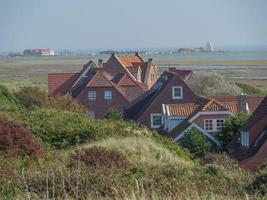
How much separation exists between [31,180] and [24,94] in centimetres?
4230

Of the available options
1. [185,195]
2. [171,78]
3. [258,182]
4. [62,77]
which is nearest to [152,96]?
[171,78]

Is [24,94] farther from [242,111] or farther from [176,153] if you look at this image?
[176,153]

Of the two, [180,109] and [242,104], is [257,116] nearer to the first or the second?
[242,104]

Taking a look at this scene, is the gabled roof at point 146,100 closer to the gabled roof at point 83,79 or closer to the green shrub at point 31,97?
the gabled roof at point 83,79

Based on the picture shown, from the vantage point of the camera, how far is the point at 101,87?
2399 inches

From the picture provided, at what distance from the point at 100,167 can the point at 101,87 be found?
4617 cm

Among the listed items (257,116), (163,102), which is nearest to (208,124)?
(257,116)

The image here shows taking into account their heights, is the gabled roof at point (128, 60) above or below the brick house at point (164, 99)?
above

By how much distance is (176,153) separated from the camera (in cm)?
2450

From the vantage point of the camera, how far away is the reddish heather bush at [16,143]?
61.3 feet

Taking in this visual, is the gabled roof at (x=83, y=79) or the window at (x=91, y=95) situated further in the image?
the gabled roof at (x=83, y=79)

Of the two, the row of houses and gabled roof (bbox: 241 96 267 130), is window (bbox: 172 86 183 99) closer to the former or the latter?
the row of houses

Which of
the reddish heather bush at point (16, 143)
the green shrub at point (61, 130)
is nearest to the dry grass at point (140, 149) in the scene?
the green shrub at point (61, 130)

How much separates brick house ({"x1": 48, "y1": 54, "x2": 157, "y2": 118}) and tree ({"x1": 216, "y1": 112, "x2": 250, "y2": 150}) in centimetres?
2035
